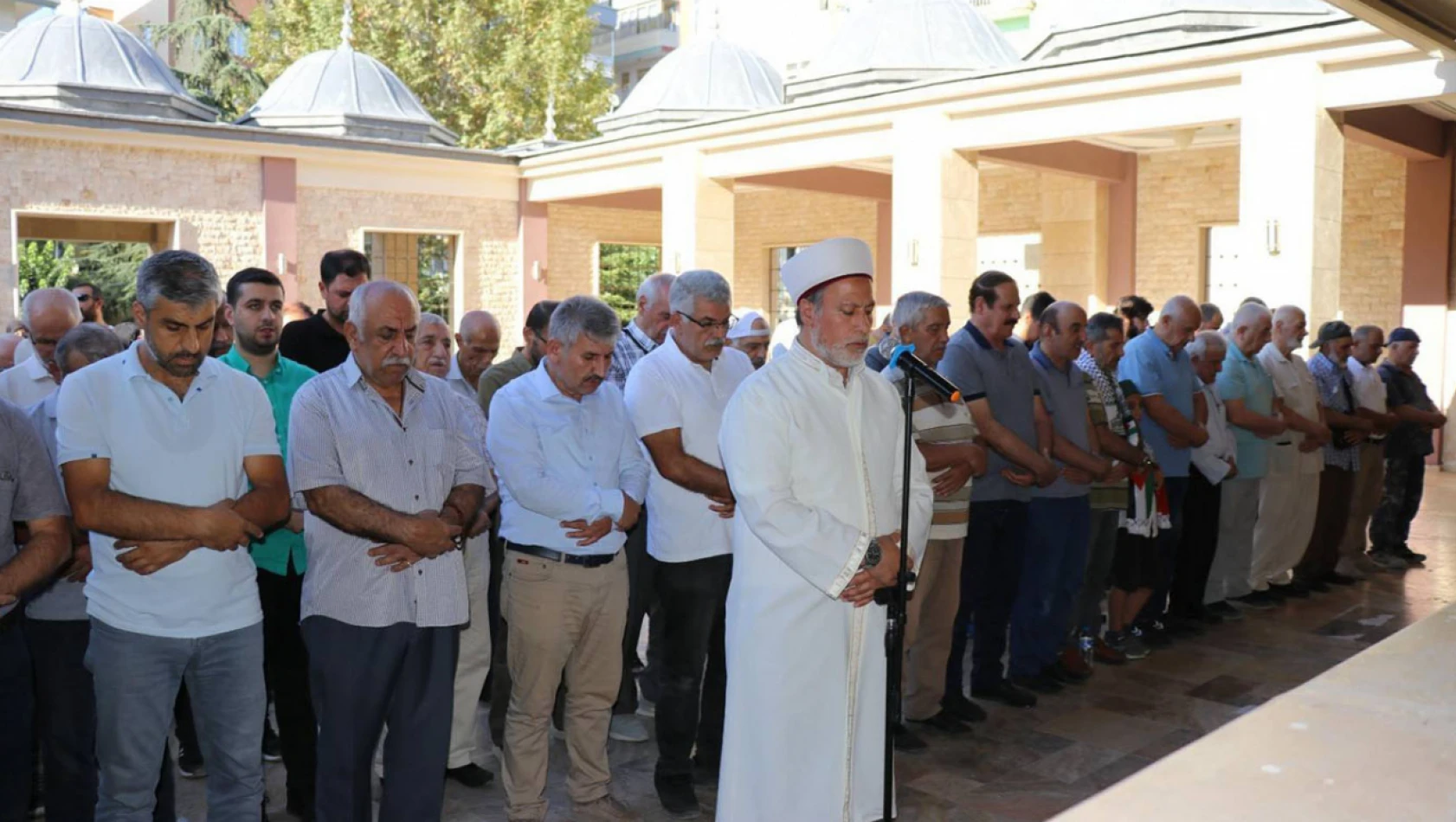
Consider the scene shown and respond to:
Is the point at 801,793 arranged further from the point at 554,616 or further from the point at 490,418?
the point at 490,418

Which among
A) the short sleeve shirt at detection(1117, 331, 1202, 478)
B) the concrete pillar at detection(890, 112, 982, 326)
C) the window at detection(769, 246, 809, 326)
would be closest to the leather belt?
the short sleeve shirt at detection(1117, 331, 1202, 478)

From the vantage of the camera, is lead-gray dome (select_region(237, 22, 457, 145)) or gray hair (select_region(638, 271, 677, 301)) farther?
lead-gray dome (select_region(237, 22, 457, 145))

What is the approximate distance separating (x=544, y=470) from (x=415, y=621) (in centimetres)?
81

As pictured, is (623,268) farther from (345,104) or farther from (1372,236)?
(1372,236)

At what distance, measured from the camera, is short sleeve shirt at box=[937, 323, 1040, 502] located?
18.7ft

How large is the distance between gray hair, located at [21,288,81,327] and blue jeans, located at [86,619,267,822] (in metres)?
2.44

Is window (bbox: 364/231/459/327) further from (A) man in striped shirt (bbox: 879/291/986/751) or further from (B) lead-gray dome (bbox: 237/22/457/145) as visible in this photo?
(A) man in striped shirt (bbox: 879/291/986/751)

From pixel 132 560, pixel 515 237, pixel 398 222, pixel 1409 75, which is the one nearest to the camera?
pixel 132 560

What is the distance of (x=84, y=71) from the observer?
19953mm

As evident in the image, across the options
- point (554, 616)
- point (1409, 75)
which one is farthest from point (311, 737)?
point (1409, 75)

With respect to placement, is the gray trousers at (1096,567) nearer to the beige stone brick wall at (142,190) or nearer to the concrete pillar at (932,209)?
the concrete pillar at (932,209)

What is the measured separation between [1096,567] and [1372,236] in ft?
42.9

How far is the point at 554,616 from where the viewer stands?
14.2ft

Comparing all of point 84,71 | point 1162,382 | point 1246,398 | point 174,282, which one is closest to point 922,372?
point 174,282
